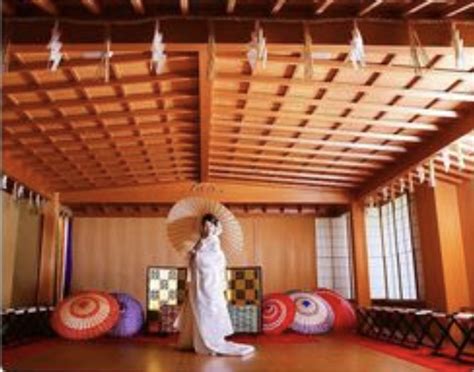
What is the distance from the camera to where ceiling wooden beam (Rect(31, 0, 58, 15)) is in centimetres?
355

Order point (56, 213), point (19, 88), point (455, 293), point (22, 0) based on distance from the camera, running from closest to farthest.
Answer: point (22, 0), point (19, 88), point (455, 293), point (56, 213)

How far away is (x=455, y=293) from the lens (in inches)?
279

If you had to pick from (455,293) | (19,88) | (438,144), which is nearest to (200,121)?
(19,88)

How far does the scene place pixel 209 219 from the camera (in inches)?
216

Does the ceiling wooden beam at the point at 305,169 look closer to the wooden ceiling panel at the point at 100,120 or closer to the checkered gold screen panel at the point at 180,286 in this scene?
the wooden ceiling panel at the point at 100,120

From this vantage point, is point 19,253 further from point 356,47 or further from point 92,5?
point 356,47

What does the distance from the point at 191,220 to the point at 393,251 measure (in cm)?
485

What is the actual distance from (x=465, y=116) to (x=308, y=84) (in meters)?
1.80

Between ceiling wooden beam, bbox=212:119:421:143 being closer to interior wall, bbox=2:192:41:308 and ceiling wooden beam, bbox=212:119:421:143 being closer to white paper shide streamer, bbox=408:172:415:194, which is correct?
white paper shide streamer, bbox=408:172:415:194

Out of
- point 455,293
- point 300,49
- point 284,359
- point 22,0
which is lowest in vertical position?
point 284,359

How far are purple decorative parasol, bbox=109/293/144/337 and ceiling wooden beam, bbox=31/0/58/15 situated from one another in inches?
210

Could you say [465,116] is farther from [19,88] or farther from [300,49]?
[19,88]

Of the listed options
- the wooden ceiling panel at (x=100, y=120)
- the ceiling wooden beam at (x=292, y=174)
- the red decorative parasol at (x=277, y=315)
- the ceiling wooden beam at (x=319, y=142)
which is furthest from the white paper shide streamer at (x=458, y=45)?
the red decorative parasol at (x=277, y=315)

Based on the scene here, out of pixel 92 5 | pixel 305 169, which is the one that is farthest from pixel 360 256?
pixel 92 5
